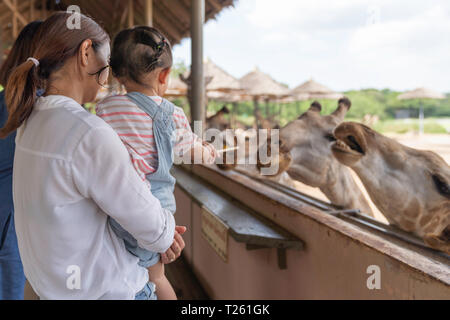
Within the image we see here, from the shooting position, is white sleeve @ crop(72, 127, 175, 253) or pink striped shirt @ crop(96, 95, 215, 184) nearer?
white sleeve @ crop(72, 127, 175, 253)

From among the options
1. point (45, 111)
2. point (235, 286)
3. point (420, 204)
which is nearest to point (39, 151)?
point (45, 111)

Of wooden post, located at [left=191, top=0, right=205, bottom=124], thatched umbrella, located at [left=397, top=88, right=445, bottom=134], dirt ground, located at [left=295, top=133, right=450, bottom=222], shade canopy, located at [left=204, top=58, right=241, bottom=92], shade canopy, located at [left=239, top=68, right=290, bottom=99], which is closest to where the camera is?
wooden post, located at [left=191, top=0, right=205, bottom=124]

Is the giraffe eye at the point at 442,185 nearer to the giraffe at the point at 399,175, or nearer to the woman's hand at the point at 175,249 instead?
the giraffe at the point at 399,175

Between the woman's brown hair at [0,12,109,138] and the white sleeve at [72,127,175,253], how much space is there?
0.18m

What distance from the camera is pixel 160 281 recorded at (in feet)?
3.64

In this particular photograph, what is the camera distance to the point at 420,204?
5.44ft

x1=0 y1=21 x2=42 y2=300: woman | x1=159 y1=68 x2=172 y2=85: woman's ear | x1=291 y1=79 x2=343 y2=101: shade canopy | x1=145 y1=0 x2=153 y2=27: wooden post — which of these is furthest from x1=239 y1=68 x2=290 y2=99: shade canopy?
x1=159 y1=68 x2=172 y2=85: woman's ear

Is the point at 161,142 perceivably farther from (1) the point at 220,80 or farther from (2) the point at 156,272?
(1) the point at 220,80

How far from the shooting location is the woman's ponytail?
75 cm

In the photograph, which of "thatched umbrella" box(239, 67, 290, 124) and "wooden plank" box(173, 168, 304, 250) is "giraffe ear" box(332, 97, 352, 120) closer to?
"wooden plank" box(173, 168, 304, 250)

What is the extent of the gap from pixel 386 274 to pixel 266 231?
0.62 m

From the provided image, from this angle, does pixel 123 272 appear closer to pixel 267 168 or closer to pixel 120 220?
pixel 120 220

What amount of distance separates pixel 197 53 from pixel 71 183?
2835mm
